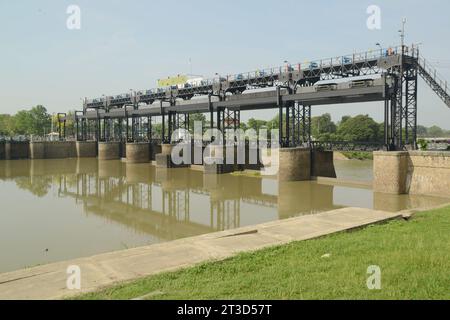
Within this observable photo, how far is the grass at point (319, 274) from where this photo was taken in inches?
244

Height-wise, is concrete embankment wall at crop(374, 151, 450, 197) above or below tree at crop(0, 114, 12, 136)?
below

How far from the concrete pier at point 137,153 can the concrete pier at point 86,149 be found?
19.7 meters

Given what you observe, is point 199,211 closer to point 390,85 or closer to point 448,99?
point 390,85

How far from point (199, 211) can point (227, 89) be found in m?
26.1

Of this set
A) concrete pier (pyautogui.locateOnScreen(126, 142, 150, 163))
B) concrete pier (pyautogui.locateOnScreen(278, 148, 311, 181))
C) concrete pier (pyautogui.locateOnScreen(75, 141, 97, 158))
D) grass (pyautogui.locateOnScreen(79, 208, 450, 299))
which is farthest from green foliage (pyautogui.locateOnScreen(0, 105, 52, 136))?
grass (pyautogui.locateOnScreen(79, 208, 450, 299))

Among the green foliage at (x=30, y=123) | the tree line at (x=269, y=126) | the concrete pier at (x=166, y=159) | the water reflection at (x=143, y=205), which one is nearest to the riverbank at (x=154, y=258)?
the water reflection at (x=143, y=205)

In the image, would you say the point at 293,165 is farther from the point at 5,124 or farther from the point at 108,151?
the point at 5,124

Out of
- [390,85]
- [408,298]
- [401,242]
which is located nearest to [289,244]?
[401,242]

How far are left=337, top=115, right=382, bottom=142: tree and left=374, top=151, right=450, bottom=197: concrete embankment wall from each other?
227ft

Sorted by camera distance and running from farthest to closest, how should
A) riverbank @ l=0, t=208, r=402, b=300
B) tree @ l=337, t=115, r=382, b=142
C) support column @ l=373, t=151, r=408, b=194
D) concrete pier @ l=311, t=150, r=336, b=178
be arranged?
tree @ l=337, t=115, r=382, b=142 → concrete pier @ l=311, t=150, r=336, b=178 → support column @ l=373, t=151, r=408, b=194 → riverbank @ l=0, t=208, r=402, b=300

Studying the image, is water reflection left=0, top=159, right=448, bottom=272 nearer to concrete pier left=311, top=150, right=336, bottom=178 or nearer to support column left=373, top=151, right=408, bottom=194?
support column left=373, top=151, right=408, bottom=194

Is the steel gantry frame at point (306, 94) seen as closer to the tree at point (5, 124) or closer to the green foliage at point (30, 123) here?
the green foliage at point (30, 123)

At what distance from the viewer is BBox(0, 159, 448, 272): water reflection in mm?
16500
